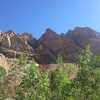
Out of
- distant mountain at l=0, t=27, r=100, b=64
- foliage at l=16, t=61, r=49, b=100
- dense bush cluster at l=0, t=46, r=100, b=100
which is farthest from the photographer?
distant mountain at l=0, t=27, r=100, b=64

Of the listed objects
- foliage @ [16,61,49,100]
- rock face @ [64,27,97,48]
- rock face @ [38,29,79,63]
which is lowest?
foliage @ [16,61,49,100]

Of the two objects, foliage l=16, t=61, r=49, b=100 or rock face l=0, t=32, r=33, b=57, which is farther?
rock face l=0, t=32, r=33, b=57

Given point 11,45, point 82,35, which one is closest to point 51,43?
point 82,35

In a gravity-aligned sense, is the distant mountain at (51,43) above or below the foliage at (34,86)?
above

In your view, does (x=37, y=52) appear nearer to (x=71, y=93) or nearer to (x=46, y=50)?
(x=46, y=50)

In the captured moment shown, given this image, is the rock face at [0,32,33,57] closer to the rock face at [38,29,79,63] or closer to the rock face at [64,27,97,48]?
the rock face at [38,29,79,63]

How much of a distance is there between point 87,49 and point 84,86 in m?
4.39

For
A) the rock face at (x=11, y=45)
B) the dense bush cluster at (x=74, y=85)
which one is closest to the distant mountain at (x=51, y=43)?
the rock face at (x=11, y=45)

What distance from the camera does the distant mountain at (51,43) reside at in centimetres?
10424

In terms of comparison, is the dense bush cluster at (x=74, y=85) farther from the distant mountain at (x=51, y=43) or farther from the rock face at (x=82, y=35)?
the rock face at (x=82, y=35)

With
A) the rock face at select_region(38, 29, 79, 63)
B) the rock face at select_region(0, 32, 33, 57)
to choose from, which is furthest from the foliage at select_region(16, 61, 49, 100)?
the rock face at select_region(38, 29, 79, 63)

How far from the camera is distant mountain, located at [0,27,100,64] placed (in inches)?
4104

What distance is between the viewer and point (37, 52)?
10688 centimetres

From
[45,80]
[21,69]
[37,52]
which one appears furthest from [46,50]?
[45,80]
